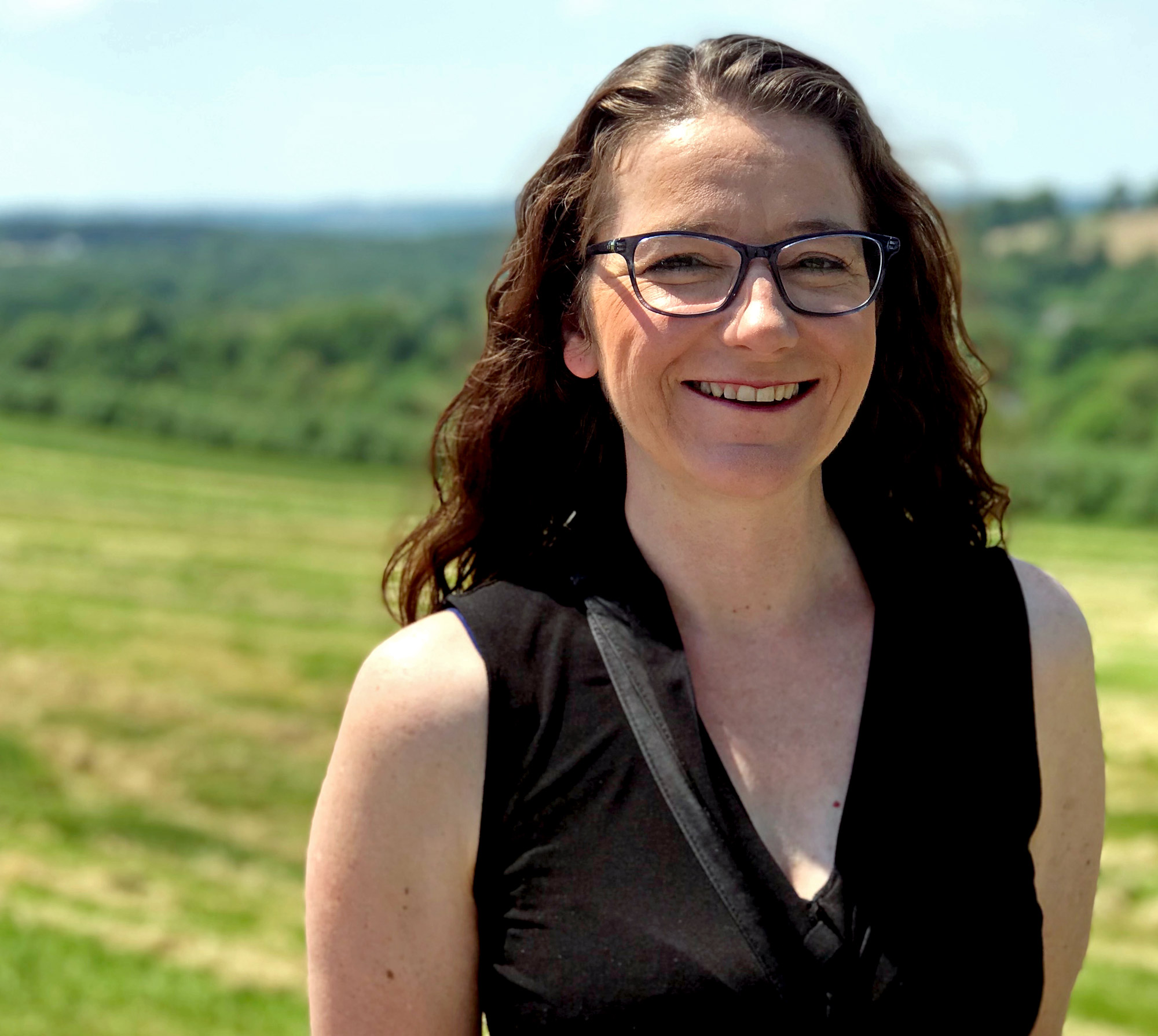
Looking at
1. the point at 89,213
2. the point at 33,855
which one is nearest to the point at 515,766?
the point at 33,855

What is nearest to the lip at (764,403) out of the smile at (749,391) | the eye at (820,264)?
the smile at (749,391)

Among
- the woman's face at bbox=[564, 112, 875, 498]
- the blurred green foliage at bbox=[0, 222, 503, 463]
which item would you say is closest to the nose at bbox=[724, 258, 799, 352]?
the woman's face at bbox=[564, 112, 875, 498]

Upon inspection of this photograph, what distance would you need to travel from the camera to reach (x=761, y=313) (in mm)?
1626

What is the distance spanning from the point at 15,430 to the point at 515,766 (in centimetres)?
2944

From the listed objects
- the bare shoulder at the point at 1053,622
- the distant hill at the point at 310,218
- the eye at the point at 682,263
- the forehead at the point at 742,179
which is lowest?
the distant hill at the point at 310,218

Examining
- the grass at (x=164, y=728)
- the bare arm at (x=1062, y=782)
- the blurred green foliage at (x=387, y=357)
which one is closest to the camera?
the bare arm at (x=1062, y=782)

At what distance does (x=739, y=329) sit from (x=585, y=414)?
16.5 inches

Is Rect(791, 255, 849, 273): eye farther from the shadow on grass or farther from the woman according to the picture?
the shadow on grass

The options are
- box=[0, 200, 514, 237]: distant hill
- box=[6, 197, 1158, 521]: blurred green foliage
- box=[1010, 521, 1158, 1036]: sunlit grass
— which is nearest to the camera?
box=[1010, 521, 1158, 1036]: sunlit grass

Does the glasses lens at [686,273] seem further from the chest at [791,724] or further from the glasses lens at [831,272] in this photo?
the chest at [791,724]

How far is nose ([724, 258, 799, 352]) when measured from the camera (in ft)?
5.34

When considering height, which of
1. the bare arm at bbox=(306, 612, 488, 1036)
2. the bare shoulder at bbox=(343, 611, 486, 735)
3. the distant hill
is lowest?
the distant hill

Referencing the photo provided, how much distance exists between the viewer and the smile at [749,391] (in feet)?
5.49

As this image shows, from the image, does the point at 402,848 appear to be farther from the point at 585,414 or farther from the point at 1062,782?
Result: the point at 1062,782
